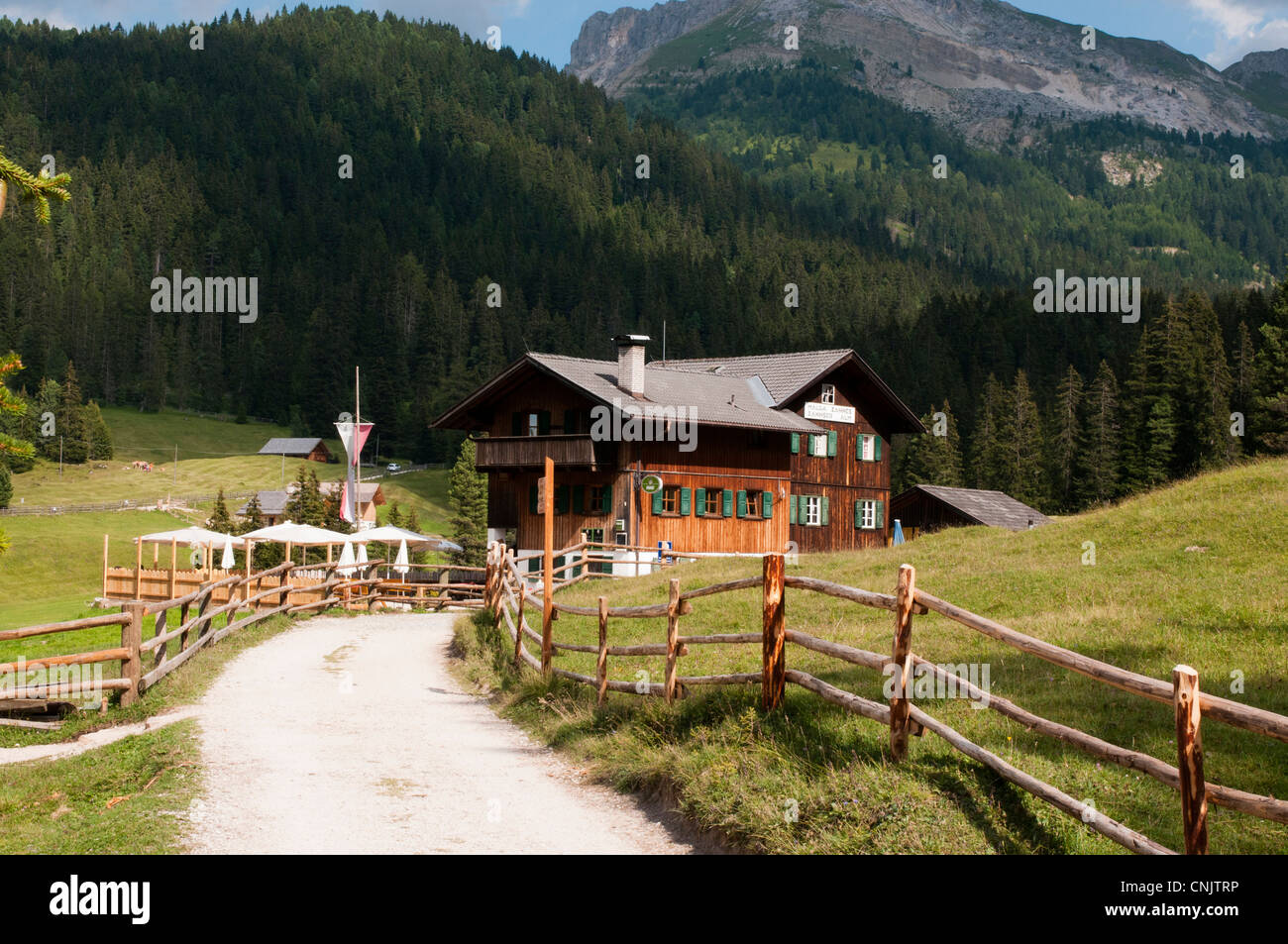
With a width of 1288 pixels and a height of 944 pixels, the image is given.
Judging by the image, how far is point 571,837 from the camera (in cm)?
930

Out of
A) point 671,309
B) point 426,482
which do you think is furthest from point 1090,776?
point 671,309

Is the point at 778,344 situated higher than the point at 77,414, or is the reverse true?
the point at 778,344

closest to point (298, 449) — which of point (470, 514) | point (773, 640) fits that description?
point (470, 514)

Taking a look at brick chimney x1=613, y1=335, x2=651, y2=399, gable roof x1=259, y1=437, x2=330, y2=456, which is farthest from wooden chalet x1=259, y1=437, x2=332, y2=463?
brick chimney x1=613, y1=335, x2=651, y2=399

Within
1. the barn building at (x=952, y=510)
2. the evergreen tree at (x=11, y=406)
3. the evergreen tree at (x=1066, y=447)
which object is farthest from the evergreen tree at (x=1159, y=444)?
the evergreen tree at (x=11, y=406)

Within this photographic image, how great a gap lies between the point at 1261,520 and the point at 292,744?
16.3 meters

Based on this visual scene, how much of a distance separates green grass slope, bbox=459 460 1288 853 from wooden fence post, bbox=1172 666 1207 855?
968mm

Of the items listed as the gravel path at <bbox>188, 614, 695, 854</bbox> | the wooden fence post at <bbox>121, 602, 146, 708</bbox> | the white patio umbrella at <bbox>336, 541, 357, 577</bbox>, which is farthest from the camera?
the white patio umbrella at <bbox>336, 541, 357, 577</bbox>

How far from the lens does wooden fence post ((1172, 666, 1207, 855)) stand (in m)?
6.40

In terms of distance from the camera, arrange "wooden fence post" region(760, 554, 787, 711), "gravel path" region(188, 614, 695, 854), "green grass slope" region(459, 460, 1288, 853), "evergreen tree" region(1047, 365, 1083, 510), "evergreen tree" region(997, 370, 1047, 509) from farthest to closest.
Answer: "evergreen tree" region(997, 370, 1047, 509), "evergreen tree" region(1047, 365, 1083, 510), "wooden fence post" region(760, 554, 787, 711), "gravel path" region(188, 614, 695, 854), "green grass slope" region(459, 460, 1288, 853)

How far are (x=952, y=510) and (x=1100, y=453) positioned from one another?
2557cm

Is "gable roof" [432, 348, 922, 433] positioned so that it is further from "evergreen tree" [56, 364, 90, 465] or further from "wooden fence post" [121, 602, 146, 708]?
"evergreen tree" [56, 364, 90, 465]

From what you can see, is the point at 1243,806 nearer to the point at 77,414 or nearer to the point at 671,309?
the point at 77,414

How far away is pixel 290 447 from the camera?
459 feet
